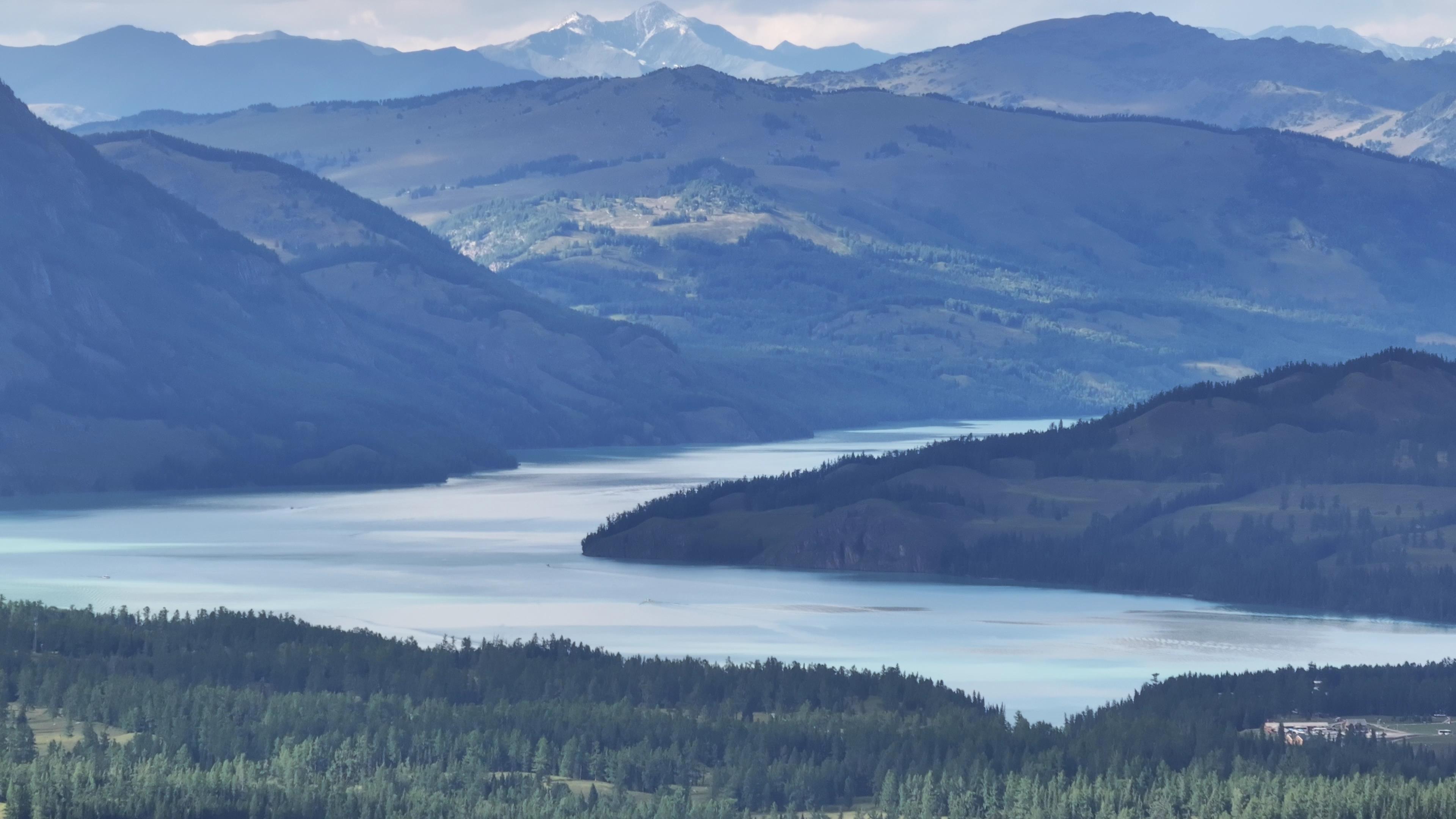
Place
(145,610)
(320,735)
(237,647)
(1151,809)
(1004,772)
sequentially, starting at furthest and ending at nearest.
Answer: (145,610) → (237,647) → (320,735) → (1004,772) → (1151,809)

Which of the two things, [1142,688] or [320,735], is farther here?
[1142,688]

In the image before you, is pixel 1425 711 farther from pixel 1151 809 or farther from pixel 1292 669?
pixel 1151 809

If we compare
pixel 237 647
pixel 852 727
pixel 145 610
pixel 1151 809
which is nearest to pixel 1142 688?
pixel 852 727

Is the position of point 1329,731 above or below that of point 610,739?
above

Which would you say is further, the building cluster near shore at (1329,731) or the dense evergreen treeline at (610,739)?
the building cluster near shore at (1329,731)

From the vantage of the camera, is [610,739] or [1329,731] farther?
[1329,731]
